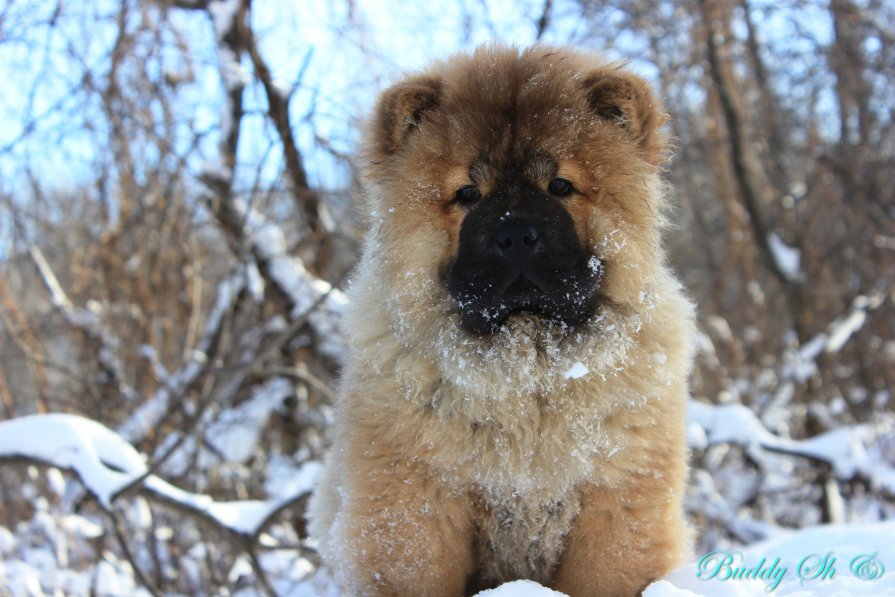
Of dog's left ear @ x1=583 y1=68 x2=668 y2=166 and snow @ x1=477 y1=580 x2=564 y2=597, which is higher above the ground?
dog's left ear @ x1=583 y1=68 x2=668 y2=166

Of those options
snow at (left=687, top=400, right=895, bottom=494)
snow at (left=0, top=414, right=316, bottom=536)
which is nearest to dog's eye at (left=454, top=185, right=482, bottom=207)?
snow at (left=0, top=414, right=316, bottom=536)

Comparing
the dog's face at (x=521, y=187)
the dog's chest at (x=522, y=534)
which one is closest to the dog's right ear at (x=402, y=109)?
the dog's face at (x=521, y=187)

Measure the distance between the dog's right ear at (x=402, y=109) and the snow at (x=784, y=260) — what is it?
5810mm

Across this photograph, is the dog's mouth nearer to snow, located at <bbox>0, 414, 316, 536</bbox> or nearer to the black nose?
the black nose

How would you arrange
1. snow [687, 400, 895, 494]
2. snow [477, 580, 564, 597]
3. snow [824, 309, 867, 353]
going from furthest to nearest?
1. snow [824, 309, 867, 353]
2. snow [687, 400, 895, 494]
3. snow [477, 580, 564, 597]

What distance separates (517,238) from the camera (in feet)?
7.16

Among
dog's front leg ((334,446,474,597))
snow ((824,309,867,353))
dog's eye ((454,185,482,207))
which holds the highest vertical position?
dog's eye ((454,185,482,207))

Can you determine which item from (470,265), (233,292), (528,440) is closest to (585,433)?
(528,440)

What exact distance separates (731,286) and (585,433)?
1092cm

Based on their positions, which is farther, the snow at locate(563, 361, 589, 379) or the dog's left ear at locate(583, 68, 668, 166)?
the dog's left ear at locate(583, 68, 668, 166)

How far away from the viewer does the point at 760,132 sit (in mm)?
9508

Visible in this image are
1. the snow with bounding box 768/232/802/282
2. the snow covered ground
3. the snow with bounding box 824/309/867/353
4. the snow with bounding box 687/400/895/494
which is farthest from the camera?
the snow with bounding box 768/232/802/282

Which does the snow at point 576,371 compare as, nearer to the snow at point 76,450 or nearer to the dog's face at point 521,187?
the dog's face at point 521,187

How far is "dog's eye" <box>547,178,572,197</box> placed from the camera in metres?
2.38
